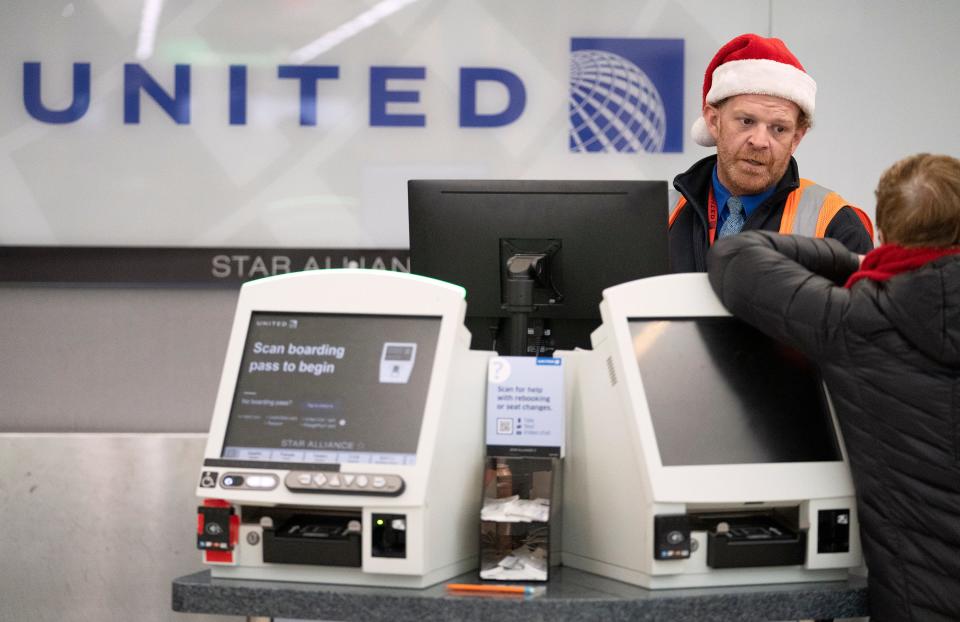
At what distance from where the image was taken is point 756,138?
91.6 inches

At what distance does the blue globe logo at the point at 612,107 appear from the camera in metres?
3.66

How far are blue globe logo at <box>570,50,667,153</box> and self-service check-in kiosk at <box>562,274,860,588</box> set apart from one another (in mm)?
2196

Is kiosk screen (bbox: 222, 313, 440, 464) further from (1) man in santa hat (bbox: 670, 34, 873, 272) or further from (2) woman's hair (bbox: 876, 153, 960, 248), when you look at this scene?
(1) man in santa hat (bbox: 670, 34, 873, 272)

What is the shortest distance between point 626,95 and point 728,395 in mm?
2362

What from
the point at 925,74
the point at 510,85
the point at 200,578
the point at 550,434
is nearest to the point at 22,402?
the point at 510,85

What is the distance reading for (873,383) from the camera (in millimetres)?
1389

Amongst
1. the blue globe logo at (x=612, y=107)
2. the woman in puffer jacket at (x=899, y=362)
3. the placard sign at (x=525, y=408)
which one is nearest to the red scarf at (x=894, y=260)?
the woman in puffer jacket at (x=899, y=362)

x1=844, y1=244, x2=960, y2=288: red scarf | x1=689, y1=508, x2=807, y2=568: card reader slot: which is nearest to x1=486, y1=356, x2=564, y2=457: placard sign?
x1=689, y1=508, x2=807, y2=568: card reader slot

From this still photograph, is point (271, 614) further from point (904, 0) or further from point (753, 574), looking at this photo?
point (904, 0)

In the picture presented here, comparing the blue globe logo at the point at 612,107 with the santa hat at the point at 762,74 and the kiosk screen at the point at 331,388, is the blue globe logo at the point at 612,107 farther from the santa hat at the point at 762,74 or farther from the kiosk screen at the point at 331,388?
the kiosk screen at the point at 331,388

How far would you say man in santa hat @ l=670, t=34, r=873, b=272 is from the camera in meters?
2.32

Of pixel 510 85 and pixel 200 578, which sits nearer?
pixel 200 578

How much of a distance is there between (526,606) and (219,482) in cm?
48

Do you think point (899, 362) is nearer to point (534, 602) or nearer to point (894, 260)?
point (894, 260)
